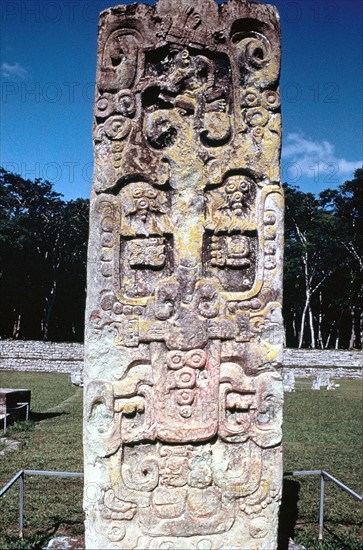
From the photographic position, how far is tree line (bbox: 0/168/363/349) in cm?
3222

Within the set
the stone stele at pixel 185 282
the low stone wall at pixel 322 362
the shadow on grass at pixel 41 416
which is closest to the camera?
the stone stele at pixel 185 282

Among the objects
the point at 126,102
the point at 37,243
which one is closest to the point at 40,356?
the point at 37,243

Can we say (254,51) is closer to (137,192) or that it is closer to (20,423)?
(137,192)

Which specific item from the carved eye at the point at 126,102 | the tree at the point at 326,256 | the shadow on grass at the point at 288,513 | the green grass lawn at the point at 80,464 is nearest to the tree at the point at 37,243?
the tree at the point at 326,256

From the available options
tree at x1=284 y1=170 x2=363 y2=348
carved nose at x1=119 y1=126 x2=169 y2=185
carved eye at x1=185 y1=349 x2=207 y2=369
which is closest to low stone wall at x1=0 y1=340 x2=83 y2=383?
tree at x1=284 y1=170 x2=363 y2=348

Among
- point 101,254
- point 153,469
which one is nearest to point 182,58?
point 101,254

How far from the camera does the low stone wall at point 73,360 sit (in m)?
23.0

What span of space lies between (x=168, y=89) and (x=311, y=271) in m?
30.9

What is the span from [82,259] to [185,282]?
3317cm

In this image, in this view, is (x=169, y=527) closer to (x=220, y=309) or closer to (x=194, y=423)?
(x=194, y=423)

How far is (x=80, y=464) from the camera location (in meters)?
7.46

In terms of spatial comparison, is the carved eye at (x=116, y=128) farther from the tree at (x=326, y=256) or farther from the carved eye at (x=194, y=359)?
the tree at (x=326, y=256)

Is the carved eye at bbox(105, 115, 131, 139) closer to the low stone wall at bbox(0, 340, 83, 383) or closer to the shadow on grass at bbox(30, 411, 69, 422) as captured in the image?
the shadow on grass at bbox(30, 411, 69, 422)

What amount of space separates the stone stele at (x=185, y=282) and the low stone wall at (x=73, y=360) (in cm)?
1941
